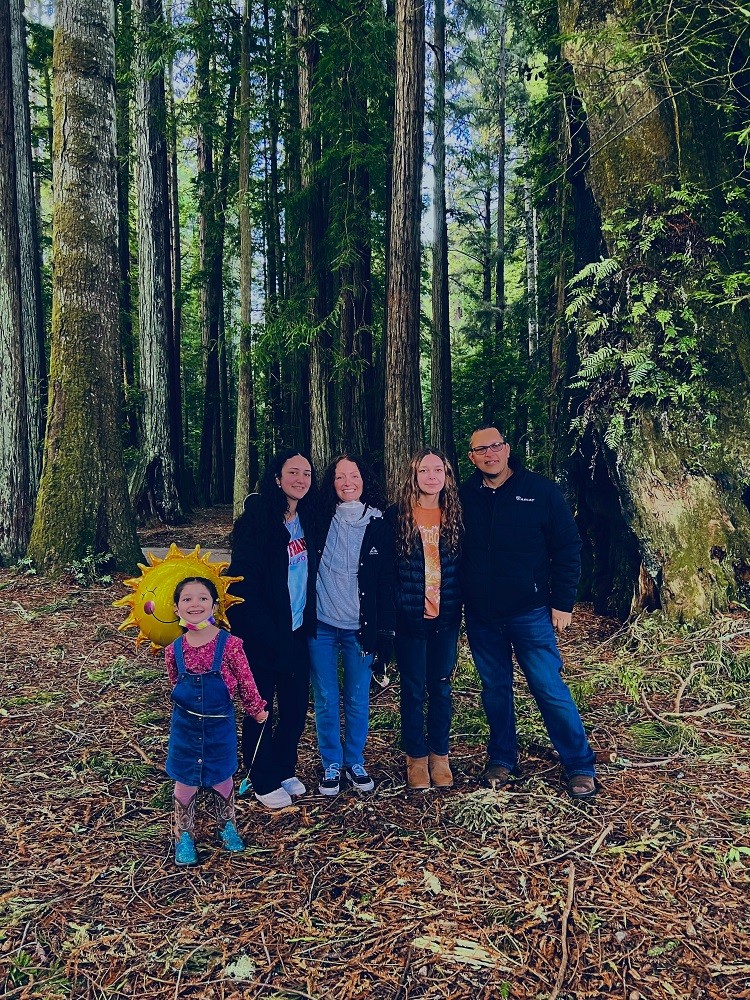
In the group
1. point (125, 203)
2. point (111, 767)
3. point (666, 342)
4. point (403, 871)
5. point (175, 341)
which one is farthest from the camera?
point (175, 341)

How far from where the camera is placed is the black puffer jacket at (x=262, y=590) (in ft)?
11.7

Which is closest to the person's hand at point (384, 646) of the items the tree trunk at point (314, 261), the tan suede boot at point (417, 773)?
the tan suede boot at point (417, 773)

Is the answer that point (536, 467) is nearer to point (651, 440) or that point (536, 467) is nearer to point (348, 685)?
point (651, 440)

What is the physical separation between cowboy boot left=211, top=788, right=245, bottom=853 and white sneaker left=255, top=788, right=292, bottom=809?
288 millimetres

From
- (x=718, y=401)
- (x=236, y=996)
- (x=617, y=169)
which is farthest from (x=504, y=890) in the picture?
(x=617, y=169)

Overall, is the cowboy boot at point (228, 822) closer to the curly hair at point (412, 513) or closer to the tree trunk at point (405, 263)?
the curly hair at point (412, 513)

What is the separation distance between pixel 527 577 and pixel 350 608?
1009mm

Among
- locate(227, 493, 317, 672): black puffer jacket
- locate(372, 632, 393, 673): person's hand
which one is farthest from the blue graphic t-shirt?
locate(372, 632, 393, 673): person's hand

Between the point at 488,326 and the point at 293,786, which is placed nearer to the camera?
the point at 293,786

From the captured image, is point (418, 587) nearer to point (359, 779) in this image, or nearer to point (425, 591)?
point (425, 591)

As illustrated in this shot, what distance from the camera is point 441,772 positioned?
386cm

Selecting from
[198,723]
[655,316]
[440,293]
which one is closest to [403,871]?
[198,723]

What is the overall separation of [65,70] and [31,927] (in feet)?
→ 26.4

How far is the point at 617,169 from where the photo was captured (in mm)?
5996
